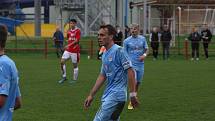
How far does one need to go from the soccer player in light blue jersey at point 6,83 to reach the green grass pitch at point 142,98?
5821 millimetres

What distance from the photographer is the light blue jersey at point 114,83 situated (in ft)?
25.9

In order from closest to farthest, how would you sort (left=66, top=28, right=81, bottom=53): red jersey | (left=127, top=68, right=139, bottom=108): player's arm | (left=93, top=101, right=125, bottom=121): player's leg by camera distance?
(left=93, top=101, right=125, bottom=121): player's leg → (left=127, top=68, right=139, bottom=108): player's arm → (left=66, top=28, right=81, bottom=53): red jersey

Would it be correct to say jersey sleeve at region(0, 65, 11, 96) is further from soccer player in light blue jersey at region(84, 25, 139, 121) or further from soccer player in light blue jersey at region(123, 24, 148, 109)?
soccer player in light blue jersey at region(123, 24, 148, 109)

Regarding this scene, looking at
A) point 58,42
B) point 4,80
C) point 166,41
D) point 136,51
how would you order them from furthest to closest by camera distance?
point 58,42 → point 166,41 → point 136,51 → point 4,80

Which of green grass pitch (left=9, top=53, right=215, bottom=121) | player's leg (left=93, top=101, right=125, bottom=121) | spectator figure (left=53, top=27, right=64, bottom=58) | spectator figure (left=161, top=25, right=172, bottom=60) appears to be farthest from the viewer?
spectator figure (left=53, top=27, right=64, bottom=58)

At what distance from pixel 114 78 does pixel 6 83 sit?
8.83 feet

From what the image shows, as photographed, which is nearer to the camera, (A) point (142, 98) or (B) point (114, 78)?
(B) point (114, 78)

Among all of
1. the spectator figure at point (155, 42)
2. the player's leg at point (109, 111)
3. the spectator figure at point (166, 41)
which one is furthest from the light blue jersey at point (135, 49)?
the spectator figure at point (155, 42)

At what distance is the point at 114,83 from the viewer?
26.3ft

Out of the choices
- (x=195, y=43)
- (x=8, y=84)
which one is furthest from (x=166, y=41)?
(x=8, y=84)

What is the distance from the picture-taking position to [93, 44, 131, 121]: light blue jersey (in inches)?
311

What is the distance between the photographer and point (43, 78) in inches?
855

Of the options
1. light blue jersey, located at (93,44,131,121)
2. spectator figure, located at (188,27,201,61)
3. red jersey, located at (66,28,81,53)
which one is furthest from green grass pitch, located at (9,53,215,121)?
spectator figure, located at (188,27,201,61)

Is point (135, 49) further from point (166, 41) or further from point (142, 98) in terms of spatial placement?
point (166, 41)
